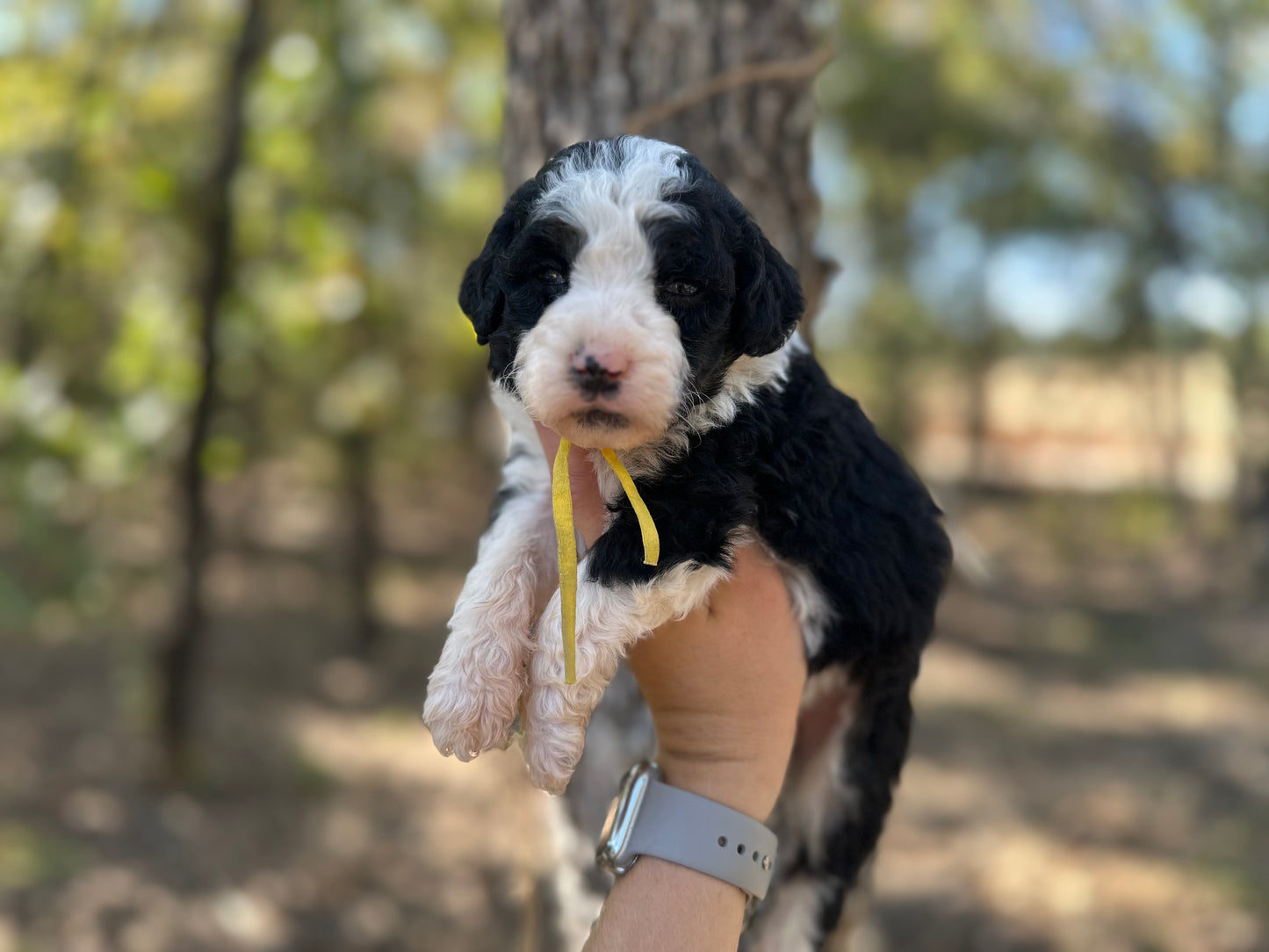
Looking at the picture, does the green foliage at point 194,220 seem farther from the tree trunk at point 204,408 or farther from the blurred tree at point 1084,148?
the blurred tree at point 1084,148

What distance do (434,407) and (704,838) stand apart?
370 inches

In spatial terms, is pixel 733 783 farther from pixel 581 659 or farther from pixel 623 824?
pixel 581 659

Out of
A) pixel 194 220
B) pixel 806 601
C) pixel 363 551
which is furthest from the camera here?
pixel 363 551

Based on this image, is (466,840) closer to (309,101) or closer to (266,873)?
(266,873)

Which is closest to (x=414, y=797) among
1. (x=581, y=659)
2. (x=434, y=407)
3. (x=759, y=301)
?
(x=434, y=407)

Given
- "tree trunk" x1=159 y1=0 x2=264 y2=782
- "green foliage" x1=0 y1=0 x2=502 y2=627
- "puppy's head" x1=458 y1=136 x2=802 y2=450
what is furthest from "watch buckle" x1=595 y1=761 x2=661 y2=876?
"tree trunk" x1=159 y1=0 x2=264 y2=782

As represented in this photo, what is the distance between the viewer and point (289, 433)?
983 centimetres

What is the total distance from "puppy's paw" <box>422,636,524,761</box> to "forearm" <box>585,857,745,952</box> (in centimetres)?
37

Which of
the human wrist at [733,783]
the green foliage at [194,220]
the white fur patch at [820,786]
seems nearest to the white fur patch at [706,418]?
the human wrist at [733,783]

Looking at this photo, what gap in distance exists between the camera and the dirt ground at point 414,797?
6320 mm

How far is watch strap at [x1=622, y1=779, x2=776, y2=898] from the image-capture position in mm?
1868

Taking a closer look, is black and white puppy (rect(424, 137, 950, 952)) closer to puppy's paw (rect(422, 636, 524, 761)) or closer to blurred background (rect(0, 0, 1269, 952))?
puppy's paw (rect(422, 636, 524, 761))

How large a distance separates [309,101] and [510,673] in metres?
5.27

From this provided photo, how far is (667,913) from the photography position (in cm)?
181
